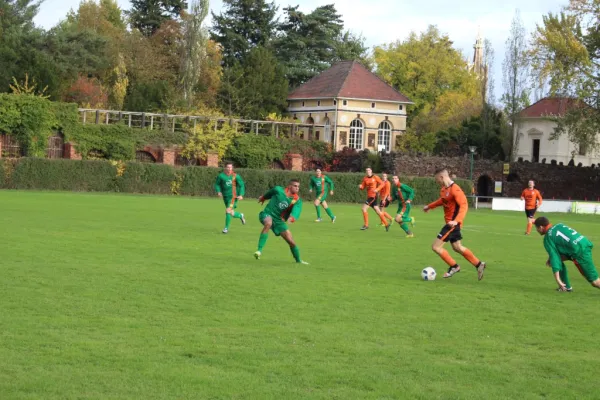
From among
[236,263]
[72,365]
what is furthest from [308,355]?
[236,263]

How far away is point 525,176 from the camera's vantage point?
7031 centimetres

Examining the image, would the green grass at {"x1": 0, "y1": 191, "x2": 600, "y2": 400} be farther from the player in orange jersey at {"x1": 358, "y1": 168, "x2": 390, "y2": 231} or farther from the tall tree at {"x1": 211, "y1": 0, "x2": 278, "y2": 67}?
the tall tree at {"x1": 211, "y1": 0, "x2": 278, "y2": 67}

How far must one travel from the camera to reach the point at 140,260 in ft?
57.1

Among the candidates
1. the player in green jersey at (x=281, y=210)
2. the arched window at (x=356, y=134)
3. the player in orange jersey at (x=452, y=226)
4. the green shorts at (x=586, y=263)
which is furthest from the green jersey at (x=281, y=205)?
the arched window at (x=356, y=134)

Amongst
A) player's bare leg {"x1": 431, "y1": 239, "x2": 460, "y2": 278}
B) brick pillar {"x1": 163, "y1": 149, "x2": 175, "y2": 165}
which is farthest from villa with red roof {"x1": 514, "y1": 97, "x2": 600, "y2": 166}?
player's bare leg {"x1": 431, "y1": 239, "x2": 460, "y2": 278}

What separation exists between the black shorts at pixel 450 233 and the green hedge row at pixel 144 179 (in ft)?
125

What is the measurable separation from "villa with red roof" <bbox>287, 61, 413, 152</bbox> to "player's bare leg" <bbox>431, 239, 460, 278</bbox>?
5935cm

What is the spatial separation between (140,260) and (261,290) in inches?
170

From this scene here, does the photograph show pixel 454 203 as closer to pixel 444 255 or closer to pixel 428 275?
pixel 444 255

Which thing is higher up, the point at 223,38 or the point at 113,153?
the point at 223,38

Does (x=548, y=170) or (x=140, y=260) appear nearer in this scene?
(x=140, y=260)

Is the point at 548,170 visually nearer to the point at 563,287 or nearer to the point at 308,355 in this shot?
the point at 563,287

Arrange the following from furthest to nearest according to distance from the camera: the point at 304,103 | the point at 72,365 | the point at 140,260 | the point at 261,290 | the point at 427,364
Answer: the point at 304,103 → the point at 140,260 → the point at 261,290 → the point at 427,364 → the point at 72,365

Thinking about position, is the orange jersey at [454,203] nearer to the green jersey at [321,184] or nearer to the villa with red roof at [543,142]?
the green jersey at [321,184]
